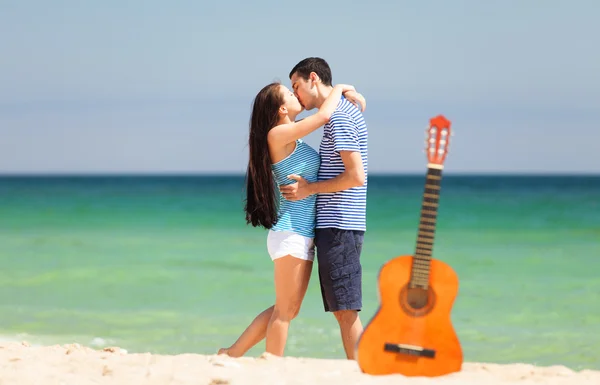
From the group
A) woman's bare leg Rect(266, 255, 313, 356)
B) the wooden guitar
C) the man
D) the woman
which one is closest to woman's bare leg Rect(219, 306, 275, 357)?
woman's bare leg Rect(266, 255, 313, 356)

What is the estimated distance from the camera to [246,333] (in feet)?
15.6

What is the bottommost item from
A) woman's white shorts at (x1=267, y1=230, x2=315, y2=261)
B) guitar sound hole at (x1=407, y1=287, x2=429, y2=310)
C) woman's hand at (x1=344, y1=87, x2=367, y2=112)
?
woman's white shorts at (x1=267, y1=230, x2=315, y2=261)

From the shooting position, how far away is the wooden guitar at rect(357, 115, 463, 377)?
3.62 meters

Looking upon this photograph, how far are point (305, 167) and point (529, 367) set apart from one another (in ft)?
4.79

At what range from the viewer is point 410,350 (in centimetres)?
365

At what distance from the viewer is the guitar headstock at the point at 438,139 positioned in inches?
145

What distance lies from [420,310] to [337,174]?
0.98 m

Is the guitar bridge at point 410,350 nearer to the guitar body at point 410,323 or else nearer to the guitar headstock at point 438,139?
the guitar body at point 410,323

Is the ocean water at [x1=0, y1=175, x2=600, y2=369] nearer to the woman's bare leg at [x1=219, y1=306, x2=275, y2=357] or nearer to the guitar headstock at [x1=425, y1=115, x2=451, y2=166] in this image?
the woman's bare leg at [x1=219, y1=306, x2=275, y2=357]

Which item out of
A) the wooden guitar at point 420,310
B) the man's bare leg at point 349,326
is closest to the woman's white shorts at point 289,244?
the man's bare leg at point 349,326

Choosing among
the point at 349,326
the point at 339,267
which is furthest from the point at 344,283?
the point at 349,326

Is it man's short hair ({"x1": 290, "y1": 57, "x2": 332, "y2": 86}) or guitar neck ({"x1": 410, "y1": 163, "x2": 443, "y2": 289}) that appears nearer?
guitar neck ({"x1": 410, "y1": 163, "x2": 443, "y2": 289})

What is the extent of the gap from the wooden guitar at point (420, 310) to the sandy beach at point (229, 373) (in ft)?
0.24

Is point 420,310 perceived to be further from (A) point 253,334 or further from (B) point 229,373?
(A) point 253,334
